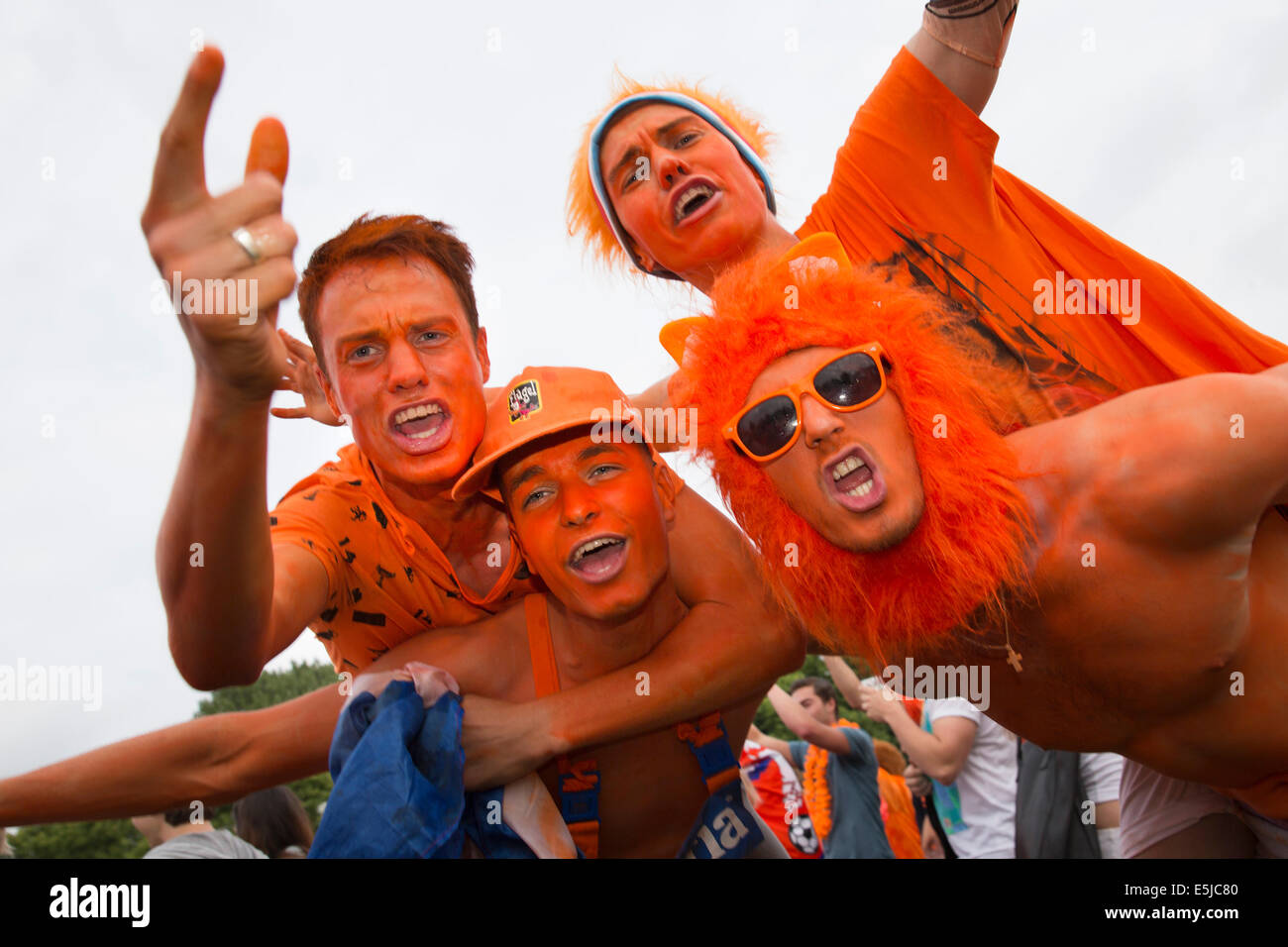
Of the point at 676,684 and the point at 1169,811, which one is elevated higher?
the point at 676,684

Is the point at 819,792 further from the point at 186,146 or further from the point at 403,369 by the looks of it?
the point at 186,146

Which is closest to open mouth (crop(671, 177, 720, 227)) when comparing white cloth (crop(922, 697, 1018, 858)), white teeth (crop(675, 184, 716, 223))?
white teeth (crop(675, 184, 716, 223))

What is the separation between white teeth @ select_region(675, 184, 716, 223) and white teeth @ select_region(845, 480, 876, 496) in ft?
4.44

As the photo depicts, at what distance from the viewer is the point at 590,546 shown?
8.91 feet

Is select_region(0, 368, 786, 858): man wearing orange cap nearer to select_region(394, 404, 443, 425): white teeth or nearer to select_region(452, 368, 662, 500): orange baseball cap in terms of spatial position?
select_region(452, 368, 662, 500): orange baseball cap

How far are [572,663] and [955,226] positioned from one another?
181 cm

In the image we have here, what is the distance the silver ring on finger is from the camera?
6.04 feet

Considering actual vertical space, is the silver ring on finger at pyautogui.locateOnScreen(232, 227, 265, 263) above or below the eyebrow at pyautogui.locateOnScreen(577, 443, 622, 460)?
above

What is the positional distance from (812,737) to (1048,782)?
136 cm

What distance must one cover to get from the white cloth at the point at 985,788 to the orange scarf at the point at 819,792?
3.19 feet

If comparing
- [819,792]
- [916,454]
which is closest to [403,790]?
[916,454]

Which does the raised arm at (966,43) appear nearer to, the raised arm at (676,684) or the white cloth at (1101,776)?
the raised arm at (676,684)
